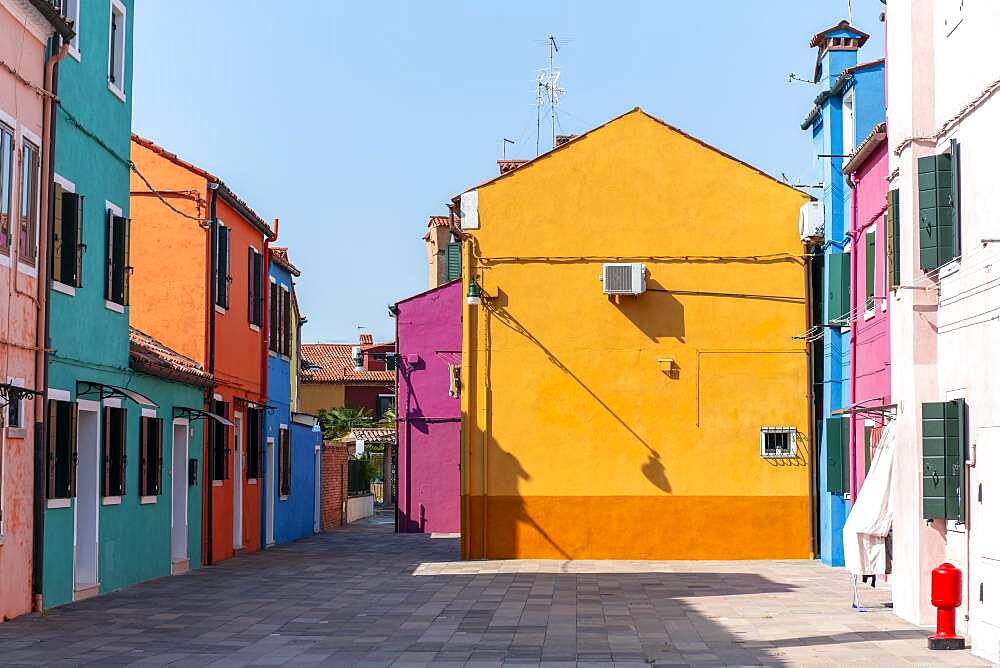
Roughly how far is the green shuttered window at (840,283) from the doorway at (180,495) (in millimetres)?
11009

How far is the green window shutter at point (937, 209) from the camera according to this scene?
1462 cm

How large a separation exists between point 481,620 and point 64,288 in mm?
6771

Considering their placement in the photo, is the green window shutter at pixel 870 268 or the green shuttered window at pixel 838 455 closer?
the green window shutter at pixel 870 268

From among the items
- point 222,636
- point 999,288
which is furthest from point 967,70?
point 222,636

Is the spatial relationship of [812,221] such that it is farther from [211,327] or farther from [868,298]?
[211,327]

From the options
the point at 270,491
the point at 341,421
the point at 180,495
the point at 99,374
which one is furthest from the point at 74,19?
the point at 341,421

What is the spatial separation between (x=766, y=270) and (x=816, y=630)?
11.7m

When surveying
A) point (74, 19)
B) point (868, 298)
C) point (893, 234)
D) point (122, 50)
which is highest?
point (122, 50)

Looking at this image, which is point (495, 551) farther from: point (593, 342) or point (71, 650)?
point (71, 650)

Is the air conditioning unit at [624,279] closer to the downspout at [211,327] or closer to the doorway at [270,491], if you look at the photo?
the downspout at [211,327]

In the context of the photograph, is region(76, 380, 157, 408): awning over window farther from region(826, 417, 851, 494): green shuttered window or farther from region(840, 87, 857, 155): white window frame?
region(840, 87, 857, 155): white window frame

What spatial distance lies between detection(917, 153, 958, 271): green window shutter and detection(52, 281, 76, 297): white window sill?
10.3 m

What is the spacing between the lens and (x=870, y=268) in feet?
67.7

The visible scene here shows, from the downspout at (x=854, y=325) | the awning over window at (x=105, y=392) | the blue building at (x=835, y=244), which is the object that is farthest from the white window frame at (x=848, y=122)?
the awning over window at (x=105, y=392)
